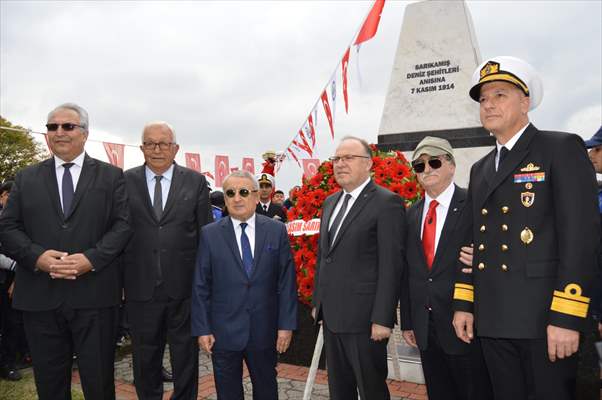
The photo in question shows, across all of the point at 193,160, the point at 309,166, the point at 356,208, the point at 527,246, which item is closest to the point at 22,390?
the point at 356,208

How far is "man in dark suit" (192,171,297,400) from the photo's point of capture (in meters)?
3.52

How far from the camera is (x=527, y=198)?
8.28 feet

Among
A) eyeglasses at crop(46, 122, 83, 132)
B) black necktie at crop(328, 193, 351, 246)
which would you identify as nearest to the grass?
eyeglasses at crop(46, 122, 83, 132)

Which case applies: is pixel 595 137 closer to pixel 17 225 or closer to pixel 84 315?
pixel 84 315

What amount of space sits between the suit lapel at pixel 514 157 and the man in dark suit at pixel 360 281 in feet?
2.73

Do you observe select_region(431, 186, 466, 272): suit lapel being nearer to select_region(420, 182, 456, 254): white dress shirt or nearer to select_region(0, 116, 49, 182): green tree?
select_region(420, 182, 456, 254): white dress shirt

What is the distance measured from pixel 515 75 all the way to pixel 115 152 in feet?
47.8

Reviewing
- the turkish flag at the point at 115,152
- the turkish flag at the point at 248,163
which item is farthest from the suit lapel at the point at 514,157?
the turkish flag at the point at 248,163

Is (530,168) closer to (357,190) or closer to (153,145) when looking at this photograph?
(357,190)

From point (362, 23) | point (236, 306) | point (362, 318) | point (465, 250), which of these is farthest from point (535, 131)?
point (362, 23)

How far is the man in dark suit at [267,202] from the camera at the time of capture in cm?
910

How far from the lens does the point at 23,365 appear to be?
6.37 meters

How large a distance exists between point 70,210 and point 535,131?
3255 millimetres

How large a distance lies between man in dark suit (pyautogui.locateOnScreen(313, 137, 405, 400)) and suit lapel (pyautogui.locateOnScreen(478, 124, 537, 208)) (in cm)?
83
